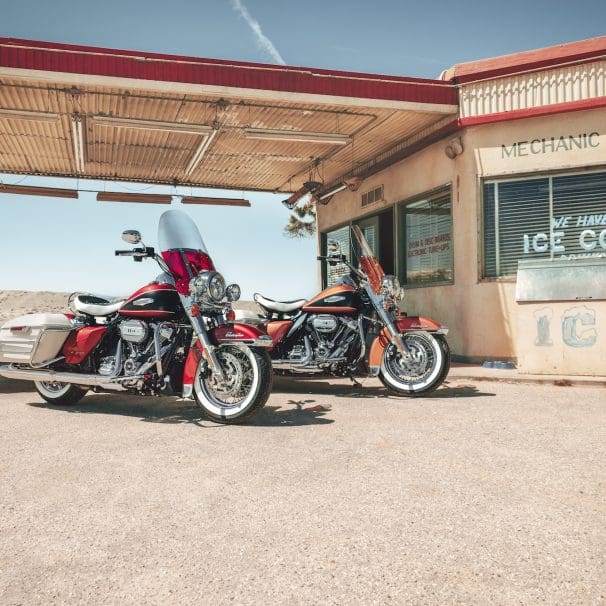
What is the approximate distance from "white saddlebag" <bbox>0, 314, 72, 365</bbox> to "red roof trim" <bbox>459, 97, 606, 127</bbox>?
684 cm

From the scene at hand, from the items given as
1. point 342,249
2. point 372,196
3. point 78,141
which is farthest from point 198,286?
point 342,249

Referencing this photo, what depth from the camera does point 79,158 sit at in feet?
43.7

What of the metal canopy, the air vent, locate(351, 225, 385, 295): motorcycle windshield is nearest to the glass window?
the air vent

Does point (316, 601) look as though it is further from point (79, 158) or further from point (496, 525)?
point (79, 158)

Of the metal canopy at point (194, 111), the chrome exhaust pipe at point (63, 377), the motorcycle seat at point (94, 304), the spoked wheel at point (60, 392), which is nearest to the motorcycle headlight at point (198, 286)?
the chrome exhaust pipe at point (63, 377)

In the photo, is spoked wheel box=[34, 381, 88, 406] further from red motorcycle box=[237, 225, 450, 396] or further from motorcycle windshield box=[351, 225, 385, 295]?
motorcycle windshield box=[351, 225, 385, 295]

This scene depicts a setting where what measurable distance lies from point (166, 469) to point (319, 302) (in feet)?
12.0

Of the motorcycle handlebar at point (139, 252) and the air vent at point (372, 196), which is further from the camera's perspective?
the air vent at point (372, 196)

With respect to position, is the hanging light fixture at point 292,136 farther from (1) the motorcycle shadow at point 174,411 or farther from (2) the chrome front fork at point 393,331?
(1) the motorcycle shadow at point 174,411

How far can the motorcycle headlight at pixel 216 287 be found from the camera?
17.5 ft

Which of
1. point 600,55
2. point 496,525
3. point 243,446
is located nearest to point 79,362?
point 243,446

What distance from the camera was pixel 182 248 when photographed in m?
5.75

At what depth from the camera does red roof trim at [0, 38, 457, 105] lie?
8.38m

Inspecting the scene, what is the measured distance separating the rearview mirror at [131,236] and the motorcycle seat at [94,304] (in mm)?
803
